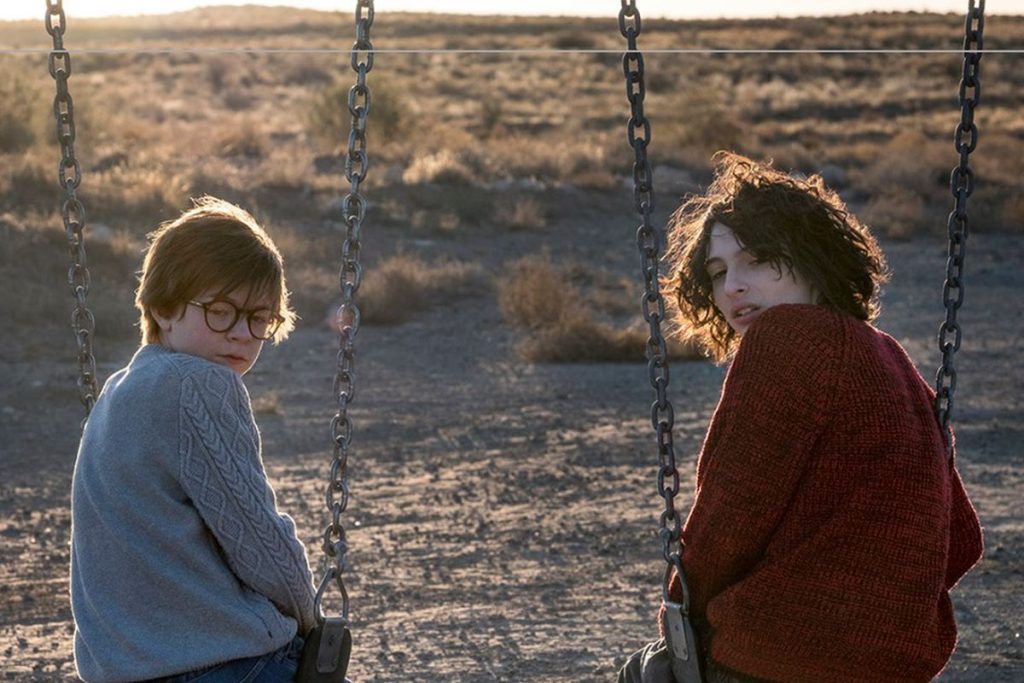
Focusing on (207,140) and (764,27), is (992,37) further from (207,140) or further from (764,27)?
(207,140)

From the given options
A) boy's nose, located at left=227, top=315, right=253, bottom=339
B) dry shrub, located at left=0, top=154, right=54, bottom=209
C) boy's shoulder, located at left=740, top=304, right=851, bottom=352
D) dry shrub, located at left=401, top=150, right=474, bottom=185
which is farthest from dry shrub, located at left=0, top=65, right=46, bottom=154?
boy's shoulder, located at left=740, top=304, right=851, bottom=352

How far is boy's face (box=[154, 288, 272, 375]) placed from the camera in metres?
3.42

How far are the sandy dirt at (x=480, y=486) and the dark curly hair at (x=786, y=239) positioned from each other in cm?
146

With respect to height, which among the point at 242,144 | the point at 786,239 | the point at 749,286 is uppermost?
the point at 786,239

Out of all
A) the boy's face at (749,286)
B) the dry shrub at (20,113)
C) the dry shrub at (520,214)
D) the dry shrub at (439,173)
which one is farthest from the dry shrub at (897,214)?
the boy's face at (749,286)

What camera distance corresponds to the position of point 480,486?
11031 millimetres

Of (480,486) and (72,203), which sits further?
(480,486)

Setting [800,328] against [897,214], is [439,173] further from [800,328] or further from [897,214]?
→ [800,328]

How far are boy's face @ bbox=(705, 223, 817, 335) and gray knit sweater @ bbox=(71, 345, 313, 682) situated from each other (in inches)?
42.6

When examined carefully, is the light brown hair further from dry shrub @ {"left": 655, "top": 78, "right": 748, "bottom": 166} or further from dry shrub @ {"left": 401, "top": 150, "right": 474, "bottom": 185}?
dry shrub @ {"left": 655, "top": 78, "right": 748, "bottom": 166}

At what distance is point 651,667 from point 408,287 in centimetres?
1450

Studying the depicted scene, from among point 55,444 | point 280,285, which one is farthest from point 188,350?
point 55,444

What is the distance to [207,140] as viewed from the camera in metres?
32.7

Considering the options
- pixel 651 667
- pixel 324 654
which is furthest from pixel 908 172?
pixel 324 654
